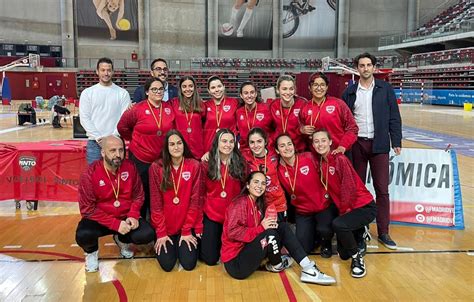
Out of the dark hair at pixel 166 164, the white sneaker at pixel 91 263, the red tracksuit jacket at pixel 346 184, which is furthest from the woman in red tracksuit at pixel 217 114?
the white sneaker at pixel 91 263

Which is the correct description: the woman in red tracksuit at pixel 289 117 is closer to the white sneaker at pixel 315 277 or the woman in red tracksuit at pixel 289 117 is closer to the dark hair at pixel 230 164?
the dark hair at pixel 230 164

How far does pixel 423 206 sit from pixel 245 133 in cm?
219

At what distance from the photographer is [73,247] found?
163 inches

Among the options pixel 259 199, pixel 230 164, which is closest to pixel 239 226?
pixel 259 199

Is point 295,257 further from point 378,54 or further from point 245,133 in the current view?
point 378,54

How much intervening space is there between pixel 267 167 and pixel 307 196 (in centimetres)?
44

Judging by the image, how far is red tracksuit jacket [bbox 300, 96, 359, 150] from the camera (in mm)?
3951

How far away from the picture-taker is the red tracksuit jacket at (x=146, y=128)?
401 centimetres

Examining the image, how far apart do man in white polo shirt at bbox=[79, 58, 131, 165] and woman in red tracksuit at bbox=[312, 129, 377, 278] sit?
1981 millimetres

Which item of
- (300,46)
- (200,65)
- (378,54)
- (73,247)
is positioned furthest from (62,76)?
(73,247)

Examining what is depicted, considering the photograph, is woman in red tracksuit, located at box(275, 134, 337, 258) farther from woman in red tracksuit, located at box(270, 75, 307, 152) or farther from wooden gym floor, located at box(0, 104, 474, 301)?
woman in red tracksuit, located at box(270, 75, 307, 152)

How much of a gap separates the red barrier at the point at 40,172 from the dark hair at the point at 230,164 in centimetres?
236

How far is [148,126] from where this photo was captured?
3.99 m

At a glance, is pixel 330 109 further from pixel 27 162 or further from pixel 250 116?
pixel 27 162
